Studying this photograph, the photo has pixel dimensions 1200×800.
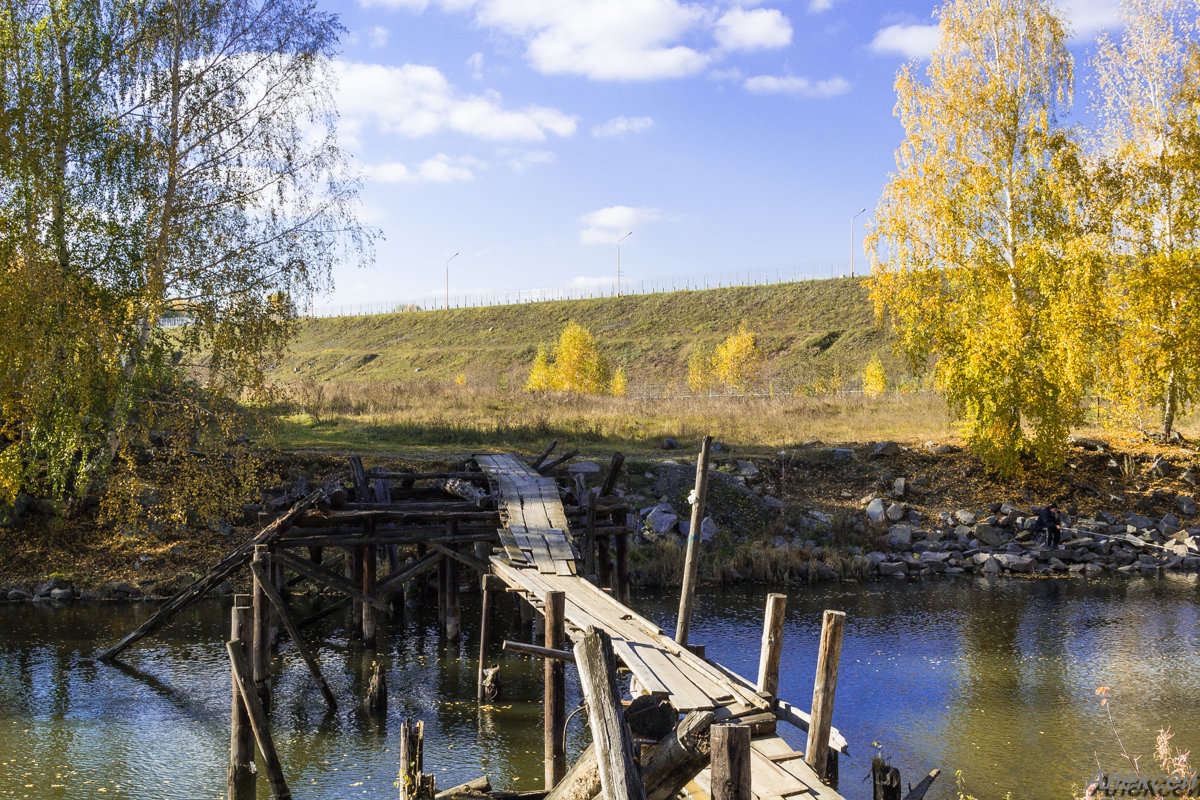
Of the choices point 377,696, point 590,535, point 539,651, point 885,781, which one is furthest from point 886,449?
point 885,781

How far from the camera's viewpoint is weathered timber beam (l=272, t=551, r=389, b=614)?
1372 centimetres

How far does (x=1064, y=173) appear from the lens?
24953 mm

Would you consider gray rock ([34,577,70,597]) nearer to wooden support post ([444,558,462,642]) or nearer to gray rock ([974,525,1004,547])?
wooden support post ([444,558,462,642])

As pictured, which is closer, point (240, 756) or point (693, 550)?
point (240, 756)

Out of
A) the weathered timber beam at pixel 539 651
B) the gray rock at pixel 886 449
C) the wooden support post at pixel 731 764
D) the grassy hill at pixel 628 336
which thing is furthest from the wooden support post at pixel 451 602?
the grassy hill at pixel 628 336

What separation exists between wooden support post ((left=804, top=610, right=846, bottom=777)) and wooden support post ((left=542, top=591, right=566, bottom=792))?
2.81m

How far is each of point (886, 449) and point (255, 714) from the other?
2182cm

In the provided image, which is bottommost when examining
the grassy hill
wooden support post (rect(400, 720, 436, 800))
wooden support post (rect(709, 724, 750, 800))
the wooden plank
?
wooden support post (rect(400, 720, 436, 800))

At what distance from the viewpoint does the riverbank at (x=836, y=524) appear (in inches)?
773

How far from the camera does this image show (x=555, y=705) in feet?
31.7

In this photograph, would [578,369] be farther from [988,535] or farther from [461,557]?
[461,557]

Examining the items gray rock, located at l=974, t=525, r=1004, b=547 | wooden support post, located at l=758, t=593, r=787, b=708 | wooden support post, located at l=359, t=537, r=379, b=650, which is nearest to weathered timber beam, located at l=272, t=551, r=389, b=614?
wooden support post, located at l=359, t=537, r=379, b=650

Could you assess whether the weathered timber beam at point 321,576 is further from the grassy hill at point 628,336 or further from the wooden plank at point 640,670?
the grassy hill at point 628,336

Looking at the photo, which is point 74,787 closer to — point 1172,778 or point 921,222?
point 1172,778
